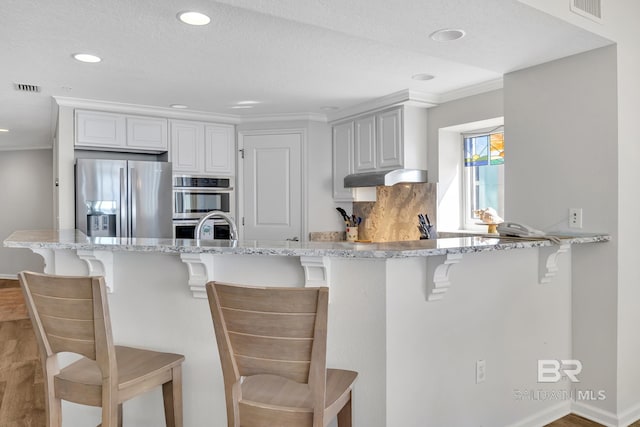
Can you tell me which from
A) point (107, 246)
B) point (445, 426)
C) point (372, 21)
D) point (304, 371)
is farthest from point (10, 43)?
point (445, 426)

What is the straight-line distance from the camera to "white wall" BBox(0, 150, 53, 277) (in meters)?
7.54

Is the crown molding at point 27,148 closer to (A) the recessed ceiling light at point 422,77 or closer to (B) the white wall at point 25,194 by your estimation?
(B) the white wall at point 25,194

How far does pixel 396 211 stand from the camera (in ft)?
15.1

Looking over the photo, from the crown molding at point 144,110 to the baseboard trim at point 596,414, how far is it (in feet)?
12.9

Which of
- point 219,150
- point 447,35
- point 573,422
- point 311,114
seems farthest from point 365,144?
point 573,422

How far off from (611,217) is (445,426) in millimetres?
1378

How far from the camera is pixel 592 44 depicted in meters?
2.33

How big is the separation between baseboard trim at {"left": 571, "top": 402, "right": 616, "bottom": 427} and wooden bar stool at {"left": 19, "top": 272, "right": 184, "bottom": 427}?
2258 millimetres

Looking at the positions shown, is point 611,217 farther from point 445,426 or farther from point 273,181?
point 273,181

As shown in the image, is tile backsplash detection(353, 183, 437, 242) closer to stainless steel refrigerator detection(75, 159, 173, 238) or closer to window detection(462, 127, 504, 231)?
window detection(462, 127, 504, 231)

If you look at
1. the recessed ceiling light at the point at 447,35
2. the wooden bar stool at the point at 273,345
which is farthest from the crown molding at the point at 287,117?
the wooden bar stool at the point at 273,345

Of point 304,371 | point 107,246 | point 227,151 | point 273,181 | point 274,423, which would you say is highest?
point 227,151

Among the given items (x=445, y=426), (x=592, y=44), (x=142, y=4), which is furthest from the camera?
(x=592, y=44)

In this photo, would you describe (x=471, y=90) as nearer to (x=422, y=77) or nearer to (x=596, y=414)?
(x=422, y=77)
